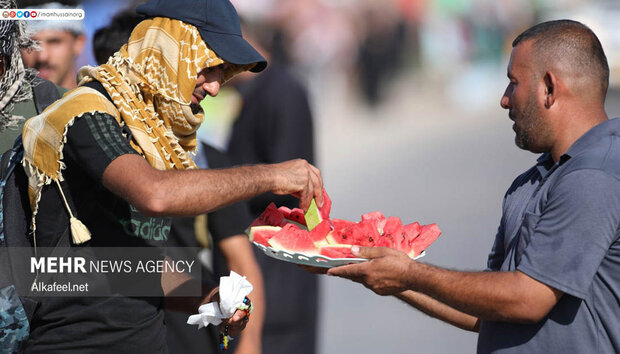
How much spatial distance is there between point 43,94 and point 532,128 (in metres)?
1.96

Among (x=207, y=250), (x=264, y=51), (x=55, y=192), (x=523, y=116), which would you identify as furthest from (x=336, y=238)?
(x=264, y=51)

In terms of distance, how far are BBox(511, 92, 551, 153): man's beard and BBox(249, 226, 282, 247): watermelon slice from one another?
33.9 inches

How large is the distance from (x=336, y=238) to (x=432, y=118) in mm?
3030

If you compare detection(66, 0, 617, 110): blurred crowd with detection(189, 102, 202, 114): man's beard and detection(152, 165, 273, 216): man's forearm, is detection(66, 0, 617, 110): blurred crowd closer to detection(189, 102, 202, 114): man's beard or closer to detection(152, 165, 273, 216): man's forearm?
detection(189, 102, 202, 114): man's beard

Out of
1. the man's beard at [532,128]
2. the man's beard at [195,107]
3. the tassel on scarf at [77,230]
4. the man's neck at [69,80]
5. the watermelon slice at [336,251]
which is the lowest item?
the man's neck at [69,80]

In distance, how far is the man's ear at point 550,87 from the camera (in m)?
2.57

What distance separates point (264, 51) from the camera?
5.34 metres

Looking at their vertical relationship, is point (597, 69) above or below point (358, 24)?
above

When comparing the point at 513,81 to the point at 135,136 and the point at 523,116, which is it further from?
the point at 135,136

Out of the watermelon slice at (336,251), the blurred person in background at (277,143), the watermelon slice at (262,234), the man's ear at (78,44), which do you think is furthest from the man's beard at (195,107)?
the blurred person in background at (277,143)

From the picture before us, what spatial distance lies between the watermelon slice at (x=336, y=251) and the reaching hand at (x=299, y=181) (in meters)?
0.20

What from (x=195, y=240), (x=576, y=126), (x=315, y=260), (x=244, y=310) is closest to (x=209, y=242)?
(x=195, y=240)

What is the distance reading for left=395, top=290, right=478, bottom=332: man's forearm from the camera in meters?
2.91

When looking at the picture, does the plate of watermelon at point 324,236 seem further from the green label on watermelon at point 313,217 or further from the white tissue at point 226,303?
the white tissue at point 226,303
